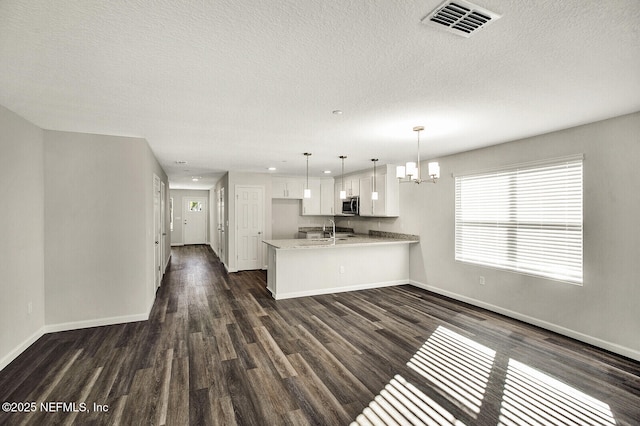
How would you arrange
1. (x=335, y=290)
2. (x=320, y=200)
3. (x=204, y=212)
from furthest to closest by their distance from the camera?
1. (x=204, y=212)
2. (x=320, y=200)
3. (x=335, y=290)

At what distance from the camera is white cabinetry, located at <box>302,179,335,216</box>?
8.58 metres

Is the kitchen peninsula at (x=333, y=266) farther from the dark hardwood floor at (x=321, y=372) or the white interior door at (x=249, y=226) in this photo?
the white interior door at (x=249, y=226)

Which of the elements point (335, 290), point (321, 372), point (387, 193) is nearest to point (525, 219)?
point (387, 193)

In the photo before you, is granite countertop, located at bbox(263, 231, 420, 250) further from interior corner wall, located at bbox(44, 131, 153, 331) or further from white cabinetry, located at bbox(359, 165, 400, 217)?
interior corner wall, located at bbox(44, 131, 153, 331)

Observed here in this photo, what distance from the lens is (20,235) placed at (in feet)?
10.4

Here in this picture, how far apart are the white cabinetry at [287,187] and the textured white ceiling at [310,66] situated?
448 cm

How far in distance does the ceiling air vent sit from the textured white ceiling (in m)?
0.05

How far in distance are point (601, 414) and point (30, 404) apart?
14.1ft

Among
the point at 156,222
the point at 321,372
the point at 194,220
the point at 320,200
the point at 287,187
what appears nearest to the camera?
the point at 321,372

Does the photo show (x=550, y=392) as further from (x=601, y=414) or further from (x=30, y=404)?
(x=30, y=404)

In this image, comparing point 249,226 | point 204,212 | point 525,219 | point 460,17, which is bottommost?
point 249,226

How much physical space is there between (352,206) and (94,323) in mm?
5299

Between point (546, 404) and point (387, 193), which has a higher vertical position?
point (387, 193)

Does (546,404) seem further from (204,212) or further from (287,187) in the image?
(204,212)
